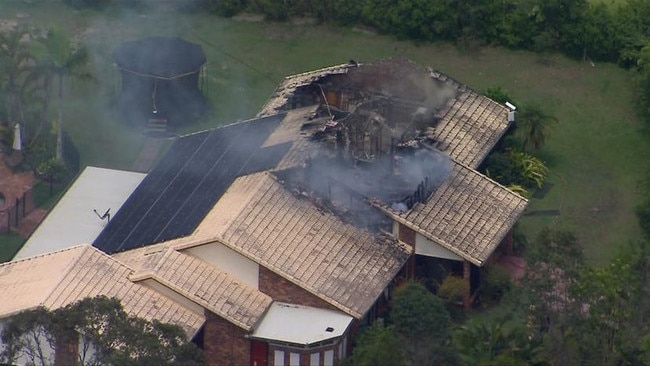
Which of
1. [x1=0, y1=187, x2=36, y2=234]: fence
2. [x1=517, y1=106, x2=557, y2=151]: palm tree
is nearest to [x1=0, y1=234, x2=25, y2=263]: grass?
[x1=0, y1=187, x2=36, y2=234]: fence

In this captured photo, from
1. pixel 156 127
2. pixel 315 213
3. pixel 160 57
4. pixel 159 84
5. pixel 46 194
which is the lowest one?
pixel 156 127

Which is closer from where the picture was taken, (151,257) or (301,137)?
(151,257)

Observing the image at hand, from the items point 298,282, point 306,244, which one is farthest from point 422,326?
point 306,244

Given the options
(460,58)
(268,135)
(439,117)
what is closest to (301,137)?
(268,135)

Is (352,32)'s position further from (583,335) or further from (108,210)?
(583,335)

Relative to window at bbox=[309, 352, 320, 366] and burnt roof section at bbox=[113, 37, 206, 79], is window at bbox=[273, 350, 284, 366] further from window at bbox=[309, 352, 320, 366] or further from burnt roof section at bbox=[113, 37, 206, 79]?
burnt roof section at bbox=[113, 37, 206, 79]

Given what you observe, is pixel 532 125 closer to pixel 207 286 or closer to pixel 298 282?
pixel 298 282

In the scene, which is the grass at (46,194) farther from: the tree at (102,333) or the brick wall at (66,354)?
the tree at (102,333)
